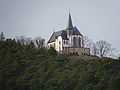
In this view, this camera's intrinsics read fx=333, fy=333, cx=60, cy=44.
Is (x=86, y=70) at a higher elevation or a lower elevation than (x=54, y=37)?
lower

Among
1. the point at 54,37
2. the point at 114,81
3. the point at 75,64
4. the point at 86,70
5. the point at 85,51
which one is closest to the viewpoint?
the point at 114,81

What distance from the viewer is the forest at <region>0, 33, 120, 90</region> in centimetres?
4728

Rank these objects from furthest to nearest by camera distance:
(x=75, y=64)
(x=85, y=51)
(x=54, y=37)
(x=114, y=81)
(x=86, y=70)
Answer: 1. (x=54, y=37)
2. (x=85, y=51)
3. (x=75, y=64)
4. (x=86, y=70)
5. (x=114, y=81)

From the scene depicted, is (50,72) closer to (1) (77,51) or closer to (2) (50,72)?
(2) (50,72)

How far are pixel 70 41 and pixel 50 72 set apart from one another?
20161 mm

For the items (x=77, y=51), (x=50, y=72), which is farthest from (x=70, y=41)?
(x=50, y=72)

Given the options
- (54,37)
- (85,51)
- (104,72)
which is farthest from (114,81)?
(54,37)

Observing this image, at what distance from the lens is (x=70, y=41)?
234 ft

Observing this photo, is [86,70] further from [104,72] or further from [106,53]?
[106,53]

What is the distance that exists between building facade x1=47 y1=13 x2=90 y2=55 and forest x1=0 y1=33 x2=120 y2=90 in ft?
31.8

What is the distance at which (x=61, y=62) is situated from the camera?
56.8 metres

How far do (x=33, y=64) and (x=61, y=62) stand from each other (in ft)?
15.8

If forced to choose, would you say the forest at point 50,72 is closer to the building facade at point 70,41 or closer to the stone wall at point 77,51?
the stone wall at point 77,51

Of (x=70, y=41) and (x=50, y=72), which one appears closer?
(x=50, y=72)
